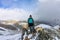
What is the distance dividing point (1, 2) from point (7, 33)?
2.52ft

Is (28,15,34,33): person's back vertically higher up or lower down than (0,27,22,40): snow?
higher up

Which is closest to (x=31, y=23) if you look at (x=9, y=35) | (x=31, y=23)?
(x=31, y=23)

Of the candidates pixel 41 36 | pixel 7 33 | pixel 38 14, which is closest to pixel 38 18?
pixel 38 14

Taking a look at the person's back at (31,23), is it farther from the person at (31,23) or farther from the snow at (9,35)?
the snow at (9,35)

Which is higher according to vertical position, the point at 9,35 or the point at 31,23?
the point at 31,23

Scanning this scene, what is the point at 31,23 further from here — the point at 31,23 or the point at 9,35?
→ the point at 9,35

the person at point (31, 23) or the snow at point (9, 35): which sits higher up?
the person at point (31, 23)

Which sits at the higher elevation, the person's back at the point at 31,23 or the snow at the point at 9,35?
the person's back at the point at 31,23

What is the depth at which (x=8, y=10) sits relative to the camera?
536 cm

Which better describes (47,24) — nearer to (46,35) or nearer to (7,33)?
(46,35)

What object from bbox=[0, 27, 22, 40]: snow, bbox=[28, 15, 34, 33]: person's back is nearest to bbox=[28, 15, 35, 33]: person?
bbox=[28, 15, 34, 33]: person's back

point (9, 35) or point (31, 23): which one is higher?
point (31, 23)

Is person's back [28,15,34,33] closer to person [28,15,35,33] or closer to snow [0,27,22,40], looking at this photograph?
person [28,15,35,33]

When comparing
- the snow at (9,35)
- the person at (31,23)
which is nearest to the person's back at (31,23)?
the person at (31,23)
